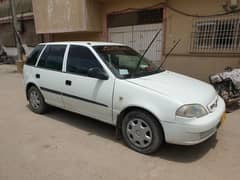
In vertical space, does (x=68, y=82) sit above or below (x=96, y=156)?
above

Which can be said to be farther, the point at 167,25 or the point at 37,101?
the point at 167,25

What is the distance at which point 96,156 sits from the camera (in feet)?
9.18

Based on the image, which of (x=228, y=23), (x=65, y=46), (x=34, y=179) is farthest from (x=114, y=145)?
(x=228, y=23)

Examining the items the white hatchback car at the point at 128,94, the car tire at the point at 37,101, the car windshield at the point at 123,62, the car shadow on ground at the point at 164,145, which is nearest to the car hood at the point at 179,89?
the white hatchback car at the point at 128,94

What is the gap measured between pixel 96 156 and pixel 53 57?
2.26 m

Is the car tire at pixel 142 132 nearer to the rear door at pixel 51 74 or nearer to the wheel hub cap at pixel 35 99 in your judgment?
the rear door at pixel 51 74

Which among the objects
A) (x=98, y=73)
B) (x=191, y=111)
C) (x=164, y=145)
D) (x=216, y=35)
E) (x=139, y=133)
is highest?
(x=216, y=35)

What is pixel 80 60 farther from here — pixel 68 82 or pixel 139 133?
pixel 139 133

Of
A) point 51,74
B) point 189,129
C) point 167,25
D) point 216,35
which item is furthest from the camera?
point 167,25

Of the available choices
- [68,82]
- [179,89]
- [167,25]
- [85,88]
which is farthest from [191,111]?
[167,25]

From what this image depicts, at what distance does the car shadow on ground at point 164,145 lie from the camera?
9.21 ft

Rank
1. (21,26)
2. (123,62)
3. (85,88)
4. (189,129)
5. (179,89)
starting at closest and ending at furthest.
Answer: (189,129)
(179,89)
(85,88)
(123,62)
(21,26)

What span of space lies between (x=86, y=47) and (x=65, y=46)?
585 mm

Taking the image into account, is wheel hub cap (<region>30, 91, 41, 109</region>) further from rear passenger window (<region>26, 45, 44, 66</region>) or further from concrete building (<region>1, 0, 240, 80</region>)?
concrete building (<region>1, 0, 240, 80</region>)
